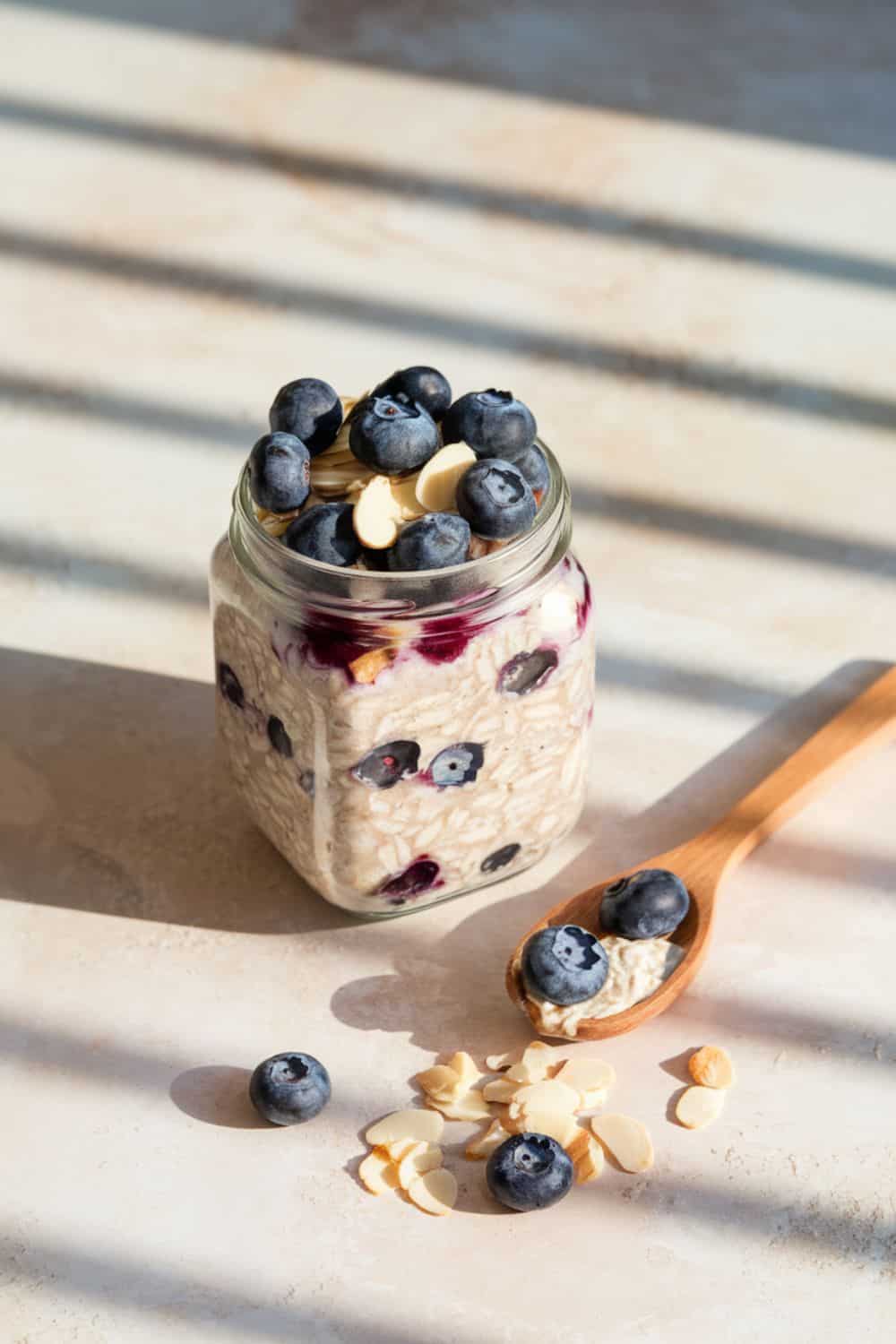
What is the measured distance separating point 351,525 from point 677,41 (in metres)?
1.52

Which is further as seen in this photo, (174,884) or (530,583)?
(174,884)

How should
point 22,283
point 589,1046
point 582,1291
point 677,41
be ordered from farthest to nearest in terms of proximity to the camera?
1. point 677,41
2. point 22,283
3. point 589,1046
4. point 582,1291

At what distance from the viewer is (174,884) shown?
1479 millimetres

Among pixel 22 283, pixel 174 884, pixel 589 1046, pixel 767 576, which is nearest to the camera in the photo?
pixel 589 1046

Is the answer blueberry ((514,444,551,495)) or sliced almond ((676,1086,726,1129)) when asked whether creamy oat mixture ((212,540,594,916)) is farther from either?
sliced almond ((676,1086,726,1129))

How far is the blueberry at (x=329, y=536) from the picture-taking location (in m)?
1.23

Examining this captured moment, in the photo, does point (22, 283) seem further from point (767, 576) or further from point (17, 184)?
point (767, 576)

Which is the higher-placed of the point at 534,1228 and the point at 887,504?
the point at 887,504

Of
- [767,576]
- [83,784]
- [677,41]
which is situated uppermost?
[677,41]

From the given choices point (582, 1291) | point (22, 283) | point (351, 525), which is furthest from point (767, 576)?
point (22, 283)

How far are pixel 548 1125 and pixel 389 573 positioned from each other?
41 centimetres

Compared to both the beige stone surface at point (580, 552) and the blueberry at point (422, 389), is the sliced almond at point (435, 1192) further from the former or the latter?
the blueberry at point (422, 389)

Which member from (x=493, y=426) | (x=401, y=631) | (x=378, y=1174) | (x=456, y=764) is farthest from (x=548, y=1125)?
(x=493, y=426)

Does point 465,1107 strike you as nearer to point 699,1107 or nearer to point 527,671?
point 699,1107
